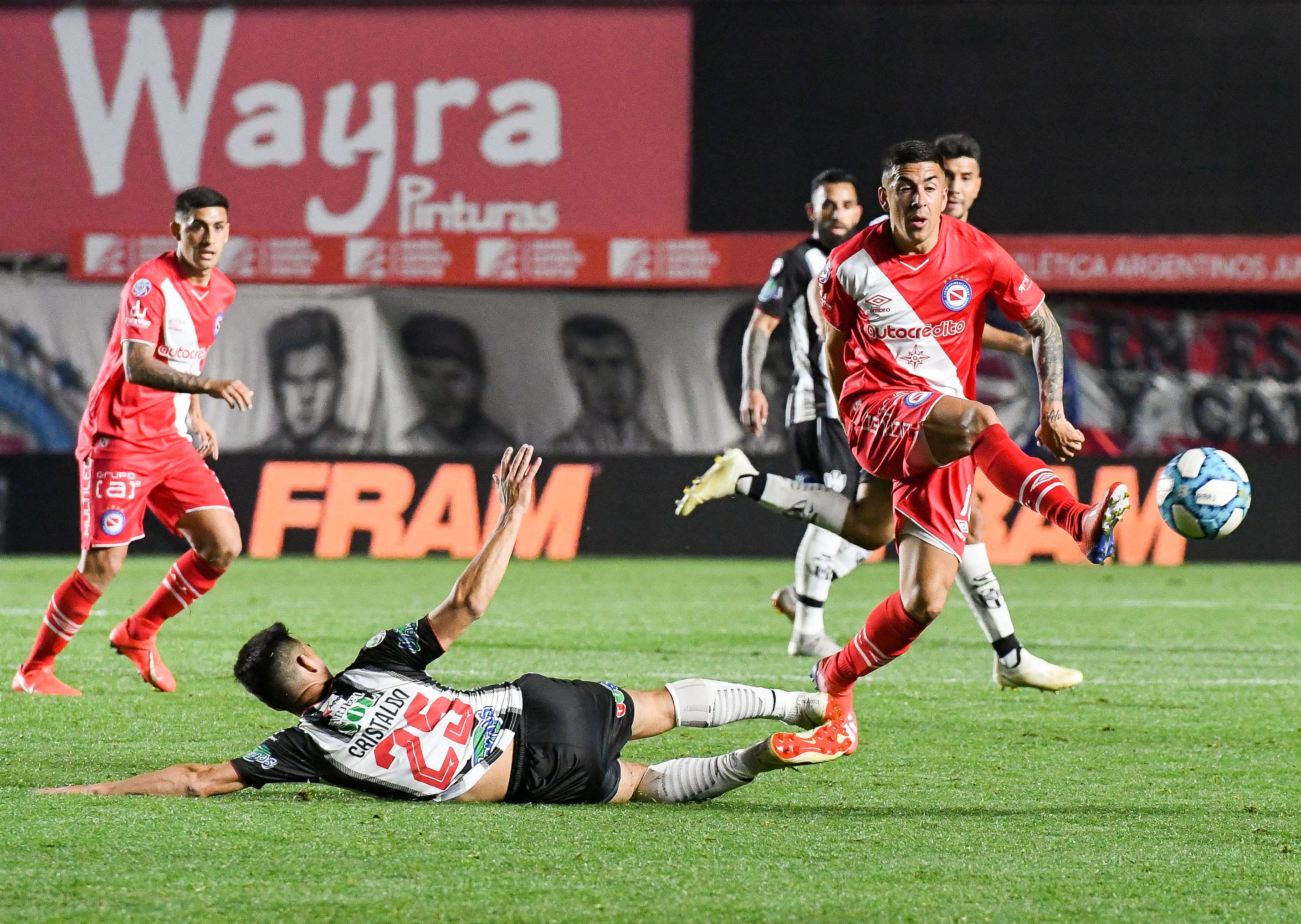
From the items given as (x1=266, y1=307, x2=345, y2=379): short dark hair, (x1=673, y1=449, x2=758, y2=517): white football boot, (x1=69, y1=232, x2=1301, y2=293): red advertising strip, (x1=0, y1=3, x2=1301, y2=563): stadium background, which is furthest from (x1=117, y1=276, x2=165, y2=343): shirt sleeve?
(x1=266, y1=307, x2=345, y2=379): short dark hair

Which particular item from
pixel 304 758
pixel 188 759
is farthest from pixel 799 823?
pixel 188 759

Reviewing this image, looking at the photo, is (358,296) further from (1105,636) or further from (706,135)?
(1105,636)

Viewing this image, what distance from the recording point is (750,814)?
14.9ft

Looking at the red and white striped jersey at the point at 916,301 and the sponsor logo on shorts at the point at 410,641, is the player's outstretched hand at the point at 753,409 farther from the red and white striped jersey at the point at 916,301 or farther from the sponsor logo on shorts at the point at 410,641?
the sponsor logo on shorts at the point at 410,641

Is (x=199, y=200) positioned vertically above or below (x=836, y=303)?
above

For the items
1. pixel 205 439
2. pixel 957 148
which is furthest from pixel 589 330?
pixel 957 148

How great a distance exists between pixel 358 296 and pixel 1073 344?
7.29 m

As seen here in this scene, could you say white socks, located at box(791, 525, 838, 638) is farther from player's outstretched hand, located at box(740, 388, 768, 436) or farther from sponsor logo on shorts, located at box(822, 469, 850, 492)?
player's outstretched hand, located at box(740, 388, 768, 436)

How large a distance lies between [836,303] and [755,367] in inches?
98.1

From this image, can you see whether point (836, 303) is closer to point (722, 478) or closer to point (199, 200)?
point (722, 478)

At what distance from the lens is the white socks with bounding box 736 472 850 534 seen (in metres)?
6.52

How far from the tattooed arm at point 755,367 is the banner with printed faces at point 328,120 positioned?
336 inches

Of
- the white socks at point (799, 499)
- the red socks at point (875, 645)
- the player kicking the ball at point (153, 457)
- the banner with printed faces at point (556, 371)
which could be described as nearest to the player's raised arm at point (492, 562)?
the red socks at point (875, 645)

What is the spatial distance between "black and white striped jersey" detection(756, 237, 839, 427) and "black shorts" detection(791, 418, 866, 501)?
0.04m
